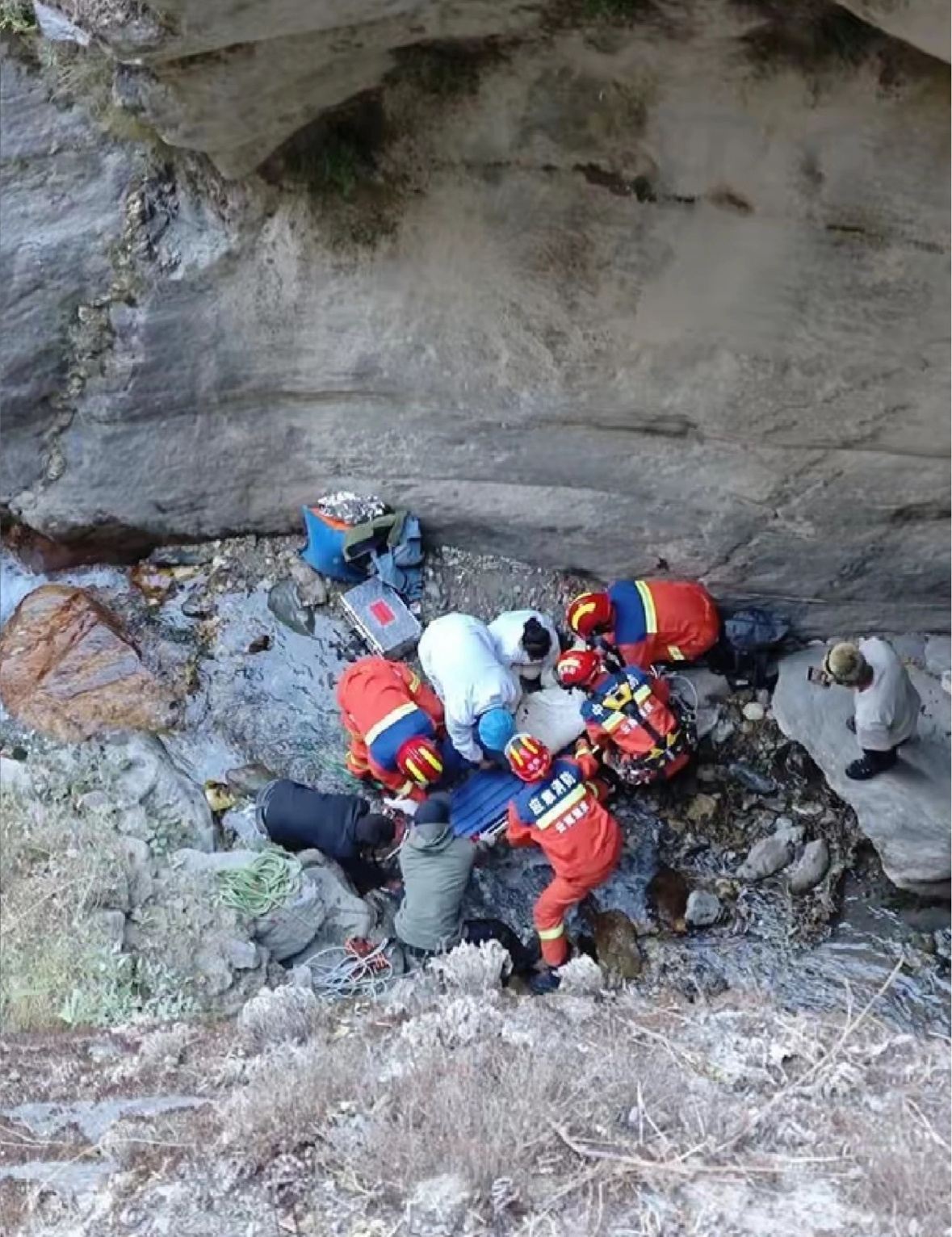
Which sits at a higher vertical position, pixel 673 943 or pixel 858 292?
pixel 858 292

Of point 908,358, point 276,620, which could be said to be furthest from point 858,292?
point 276,620

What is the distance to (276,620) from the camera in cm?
808

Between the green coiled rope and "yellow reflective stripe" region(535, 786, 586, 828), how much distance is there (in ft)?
Answer: 4.13

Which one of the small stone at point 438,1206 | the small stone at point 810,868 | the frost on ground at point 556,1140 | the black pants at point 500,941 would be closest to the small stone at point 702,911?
the small stone at point 810,868

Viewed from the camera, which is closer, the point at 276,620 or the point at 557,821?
the point at 557,821

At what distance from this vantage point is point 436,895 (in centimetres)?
643

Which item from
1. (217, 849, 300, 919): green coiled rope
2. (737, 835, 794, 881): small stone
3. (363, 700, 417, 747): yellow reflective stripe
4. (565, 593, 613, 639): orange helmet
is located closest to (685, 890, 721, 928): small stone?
Answer: (737, 835, 794, 881): small stone

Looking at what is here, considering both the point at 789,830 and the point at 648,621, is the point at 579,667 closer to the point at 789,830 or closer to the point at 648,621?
the point at 648,621

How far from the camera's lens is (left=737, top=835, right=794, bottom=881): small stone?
22.5 ft

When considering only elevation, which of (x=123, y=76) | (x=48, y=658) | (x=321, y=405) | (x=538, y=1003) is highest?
(x=123, y=76)

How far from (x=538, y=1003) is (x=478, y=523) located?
134 inches

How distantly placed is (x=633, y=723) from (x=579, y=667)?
44 cm

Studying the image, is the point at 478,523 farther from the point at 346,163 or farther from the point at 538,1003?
the point at 538,1003

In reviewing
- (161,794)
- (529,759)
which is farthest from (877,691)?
(161,794)
